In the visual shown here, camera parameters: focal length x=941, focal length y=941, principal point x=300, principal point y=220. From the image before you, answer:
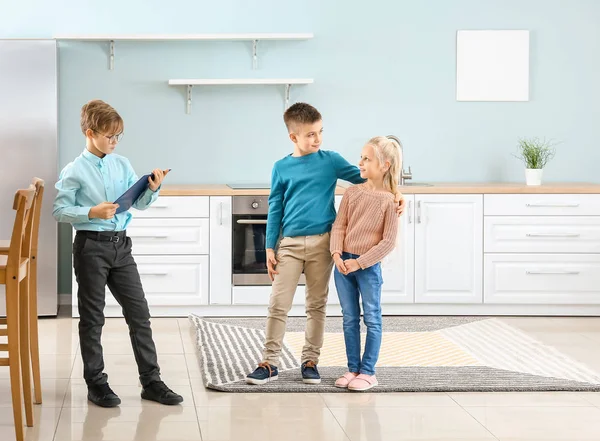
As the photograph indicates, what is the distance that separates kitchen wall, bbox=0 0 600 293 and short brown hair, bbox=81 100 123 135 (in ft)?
7.86

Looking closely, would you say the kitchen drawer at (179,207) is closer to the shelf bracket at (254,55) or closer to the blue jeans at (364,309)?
the shelf bracket at (254,55)

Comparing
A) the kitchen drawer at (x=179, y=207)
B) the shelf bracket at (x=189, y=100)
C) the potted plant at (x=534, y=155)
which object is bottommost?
the kitchen drawer at (x=179, y=207)

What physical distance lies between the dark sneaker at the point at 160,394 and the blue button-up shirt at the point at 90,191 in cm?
59

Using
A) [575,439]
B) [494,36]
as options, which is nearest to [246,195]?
[494,36]

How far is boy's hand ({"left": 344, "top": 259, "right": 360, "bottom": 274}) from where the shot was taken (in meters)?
3.56

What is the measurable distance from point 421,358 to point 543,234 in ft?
4.87

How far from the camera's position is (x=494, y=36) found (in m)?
5.85

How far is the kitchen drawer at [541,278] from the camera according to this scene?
535cm

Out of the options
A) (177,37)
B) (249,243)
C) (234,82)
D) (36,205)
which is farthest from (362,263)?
(177,37)

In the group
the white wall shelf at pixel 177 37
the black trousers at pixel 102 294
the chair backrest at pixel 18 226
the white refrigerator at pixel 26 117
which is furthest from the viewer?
the white wall shelf at pixel 177 37

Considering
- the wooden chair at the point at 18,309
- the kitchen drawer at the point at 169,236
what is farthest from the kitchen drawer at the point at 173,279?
the wooden chair at the point at 18,309

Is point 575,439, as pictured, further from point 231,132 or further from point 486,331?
point 231,132

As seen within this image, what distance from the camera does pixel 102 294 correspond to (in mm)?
3379

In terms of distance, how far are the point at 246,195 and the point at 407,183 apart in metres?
1.08
